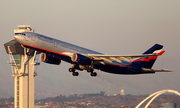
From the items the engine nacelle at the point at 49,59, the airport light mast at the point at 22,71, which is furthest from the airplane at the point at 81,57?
the airport light mast at the point at 22,71

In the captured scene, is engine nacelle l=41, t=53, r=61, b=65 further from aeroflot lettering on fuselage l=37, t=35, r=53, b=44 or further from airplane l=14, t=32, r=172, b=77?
aeroflot lettering on fuselage l=37, t=35, r=53, b=44

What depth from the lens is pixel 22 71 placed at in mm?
136375

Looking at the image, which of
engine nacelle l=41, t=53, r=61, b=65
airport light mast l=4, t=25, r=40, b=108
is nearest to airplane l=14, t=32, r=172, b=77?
engine nacelle l=41, t=53, r=61, b=65

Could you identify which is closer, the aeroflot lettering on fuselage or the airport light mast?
the aeroflot lettering on fuselage

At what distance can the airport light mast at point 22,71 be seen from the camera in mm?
133750

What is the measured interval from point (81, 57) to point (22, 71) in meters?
80.7

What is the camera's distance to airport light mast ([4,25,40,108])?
13375cm

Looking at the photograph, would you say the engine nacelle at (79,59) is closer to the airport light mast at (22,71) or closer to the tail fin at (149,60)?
the tail fin at (149,60)

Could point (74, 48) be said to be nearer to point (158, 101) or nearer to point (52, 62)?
point (52, 62)

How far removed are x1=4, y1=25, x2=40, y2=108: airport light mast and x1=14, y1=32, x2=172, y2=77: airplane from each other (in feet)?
232

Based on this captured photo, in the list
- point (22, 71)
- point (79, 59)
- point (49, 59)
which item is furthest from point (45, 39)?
point (22, 71)

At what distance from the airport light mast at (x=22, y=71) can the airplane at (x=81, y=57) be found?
70837 mm

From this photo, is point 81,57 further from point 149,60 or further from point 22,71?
point 22,71

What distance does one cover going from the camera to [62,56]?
60094 mm
